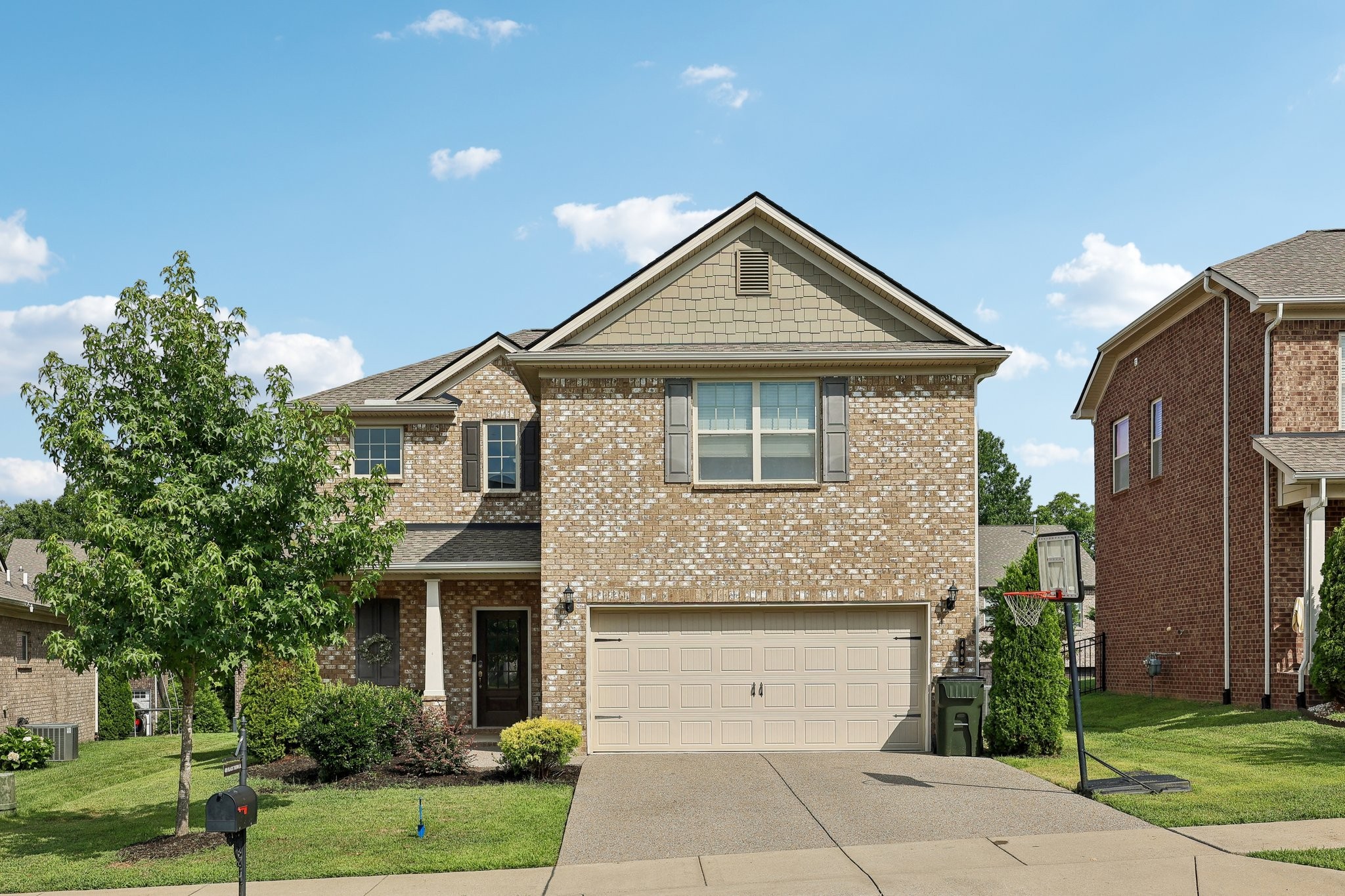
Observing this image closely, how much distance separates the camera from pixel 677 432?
54.9ft

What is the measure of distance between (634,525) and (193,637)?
6.58 m

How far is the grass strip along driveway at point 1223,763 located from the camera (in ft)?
35.6

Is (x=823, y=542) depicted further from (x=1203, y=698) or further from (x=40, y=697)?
(x=40, y=697)

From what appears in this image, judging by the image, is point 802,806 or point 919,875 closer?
point 919,875

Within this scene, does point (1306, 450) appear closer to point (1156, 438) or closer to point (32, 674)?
point (1156, 438)

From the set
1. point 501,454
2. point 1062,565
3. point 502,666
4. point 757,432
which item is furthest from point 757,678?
point 501,454

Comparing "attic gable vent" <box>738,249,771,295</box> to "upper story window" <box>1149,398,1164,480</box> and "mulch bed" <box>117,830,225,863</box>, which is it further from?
"mulch bed" <box>117,830,225,863</box>

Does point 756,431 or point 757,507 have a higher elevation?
point 756,431

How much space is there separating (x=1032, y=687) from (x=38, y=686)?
20245 millimetres

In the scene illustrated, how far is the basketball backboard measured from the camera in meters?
13.0

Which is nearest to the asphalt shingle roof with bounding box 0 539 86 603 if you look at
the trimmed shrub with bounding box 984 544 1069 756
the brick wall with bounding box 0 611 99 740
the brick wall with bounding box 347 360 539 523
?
the brick wall with bounding box 0 611 99 740

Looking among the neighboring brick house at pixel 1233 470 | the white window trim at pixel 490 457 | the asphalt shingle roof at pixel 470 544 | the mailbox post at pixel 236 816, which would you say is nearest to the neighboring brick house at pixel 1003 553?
the neighboring brick house at pixel 1233 470

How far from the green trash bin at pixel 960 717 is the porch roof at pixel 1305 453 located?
5.40 meters

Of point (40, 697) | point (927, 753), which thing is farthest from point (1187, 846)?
point (40, 697)
